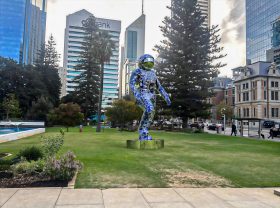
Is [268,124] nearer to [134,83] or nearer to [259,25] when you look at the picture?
[259,25]

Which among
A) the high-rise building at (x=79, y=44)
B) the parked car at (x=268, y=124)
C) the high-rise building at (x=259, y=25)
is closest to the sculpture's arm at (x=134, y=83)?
the parked car at (x=268, y=124)

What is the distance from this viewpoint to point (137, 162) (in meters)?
10.1

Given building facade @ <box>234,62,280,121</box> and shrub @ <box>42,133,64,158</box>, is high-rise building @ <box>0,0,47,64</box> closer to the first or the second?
building facade @ <box>234,62,280,121</box>

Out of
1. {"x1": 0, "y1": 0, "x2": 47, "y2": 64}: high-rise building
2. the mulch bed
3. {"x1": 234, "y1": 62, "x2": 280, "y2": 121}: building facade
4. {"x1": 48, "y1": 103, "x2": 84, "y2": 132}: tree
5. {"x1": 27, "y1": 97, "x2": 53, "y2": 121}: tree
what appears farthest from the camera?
{"x1": 0, "y1": 0, "x2": 47, "y2": 64}: high-rise building

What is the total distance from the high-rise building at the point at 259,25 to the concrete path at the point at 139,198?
99.9m

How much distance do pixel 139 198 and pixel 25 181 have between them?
2909mm

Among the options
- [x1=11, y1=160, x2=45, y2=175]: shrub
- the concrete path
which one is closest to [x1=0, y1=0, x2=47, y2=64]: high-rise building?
[x1=11, y1=160, x2=45, y2=175]: shrub

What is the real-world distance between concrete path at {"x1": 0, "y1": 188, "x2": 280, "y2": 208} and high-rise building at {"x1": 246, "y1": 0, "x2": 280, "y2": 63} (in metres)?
99.9

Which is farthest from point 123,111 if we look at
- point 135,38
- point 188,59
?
point 135,38

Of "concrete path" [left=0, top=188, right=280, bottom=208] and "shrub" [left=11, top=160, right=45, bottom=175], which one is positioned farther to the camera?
"shrub" [left=11, top=160, right=45, bottom=175]

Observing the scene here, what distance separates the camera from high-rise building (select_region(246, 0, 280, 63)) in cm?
9986

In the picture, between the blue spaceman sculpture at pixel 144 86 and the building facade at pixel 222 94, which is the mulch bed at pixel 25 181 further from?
the building facade at pixel 222 94

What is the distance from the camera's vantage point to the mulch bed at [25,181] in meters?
6.67

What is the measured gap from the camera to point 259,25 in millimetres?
107375
